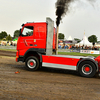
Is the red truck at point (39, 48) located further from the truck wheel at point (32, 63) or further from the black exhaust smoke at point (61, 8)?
the black exhaust smoke at point (61, 8)

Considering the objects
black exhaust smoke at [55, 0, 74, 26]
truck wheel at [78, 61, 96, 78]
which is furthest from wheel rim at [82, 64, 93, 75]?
black exhaust smoke at [55, 0, 74, 26]

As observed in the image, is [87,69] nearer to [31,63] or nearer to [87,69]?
[87,69]

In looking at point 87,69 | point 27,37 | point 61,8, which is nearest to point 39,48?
point 27,37

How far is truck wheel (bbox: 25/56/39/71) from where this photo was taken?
7574mm

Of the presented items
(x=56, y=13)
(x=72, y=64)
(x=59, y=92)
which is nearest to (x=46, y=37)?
(x=72, y=64)

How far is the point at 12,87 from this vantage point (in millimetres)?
4609

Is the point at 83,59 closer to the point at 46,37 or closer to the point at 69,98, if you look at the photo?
the point at 46,37

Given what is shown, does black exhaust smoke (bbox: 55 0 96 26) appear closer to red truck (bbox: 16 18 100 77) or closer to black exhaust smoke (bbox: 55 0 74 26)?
black exhaust smoke (bbox: 55 0 74 26)

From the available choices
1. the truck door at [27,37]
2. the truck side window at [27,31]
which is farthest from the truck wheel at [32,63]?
the truck side window at [27,31]

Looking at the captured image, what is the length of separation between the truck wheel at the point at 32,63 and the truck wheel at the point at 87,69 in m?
2.46

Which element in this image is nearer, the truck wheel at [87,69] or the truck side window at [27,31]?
the truck wheel at [87,69]

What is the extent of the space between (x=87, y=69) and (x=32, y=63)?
311cm

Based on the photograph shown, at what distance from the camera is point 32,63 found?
768 centimetres

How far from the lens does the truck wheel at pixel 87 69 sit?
645 cm
